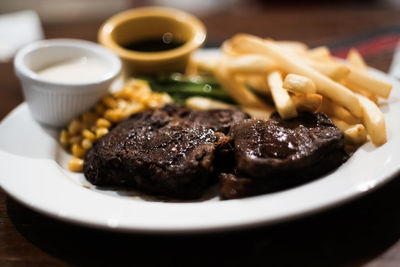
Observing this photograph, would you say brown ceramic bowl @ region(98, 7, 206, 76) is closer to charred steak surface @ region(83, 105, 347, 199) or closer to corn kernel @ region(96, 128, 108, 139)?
corn kernel @ region(96, 128, 108, 139)

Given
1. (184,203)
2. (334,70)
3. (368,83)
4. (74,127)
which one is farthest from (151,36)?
(184,203)

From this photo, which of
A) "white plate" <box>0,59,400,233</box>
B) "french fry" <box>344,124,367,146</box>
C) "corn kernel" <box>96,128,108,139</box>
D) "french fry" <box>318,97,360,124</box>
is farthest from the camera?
"corn kernel" <box>96,128,108,139</box>

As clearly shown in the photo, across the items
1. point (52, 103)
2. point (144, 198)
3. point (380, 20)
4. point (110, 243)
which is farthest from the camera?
point (380, 20)

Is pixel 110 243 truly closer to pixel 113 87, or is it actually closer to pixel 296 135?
pixel 296 135

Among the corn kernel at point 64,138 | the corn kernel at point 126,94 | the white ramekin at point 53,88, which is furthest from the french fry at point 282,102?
the corn kernel at point 64,138

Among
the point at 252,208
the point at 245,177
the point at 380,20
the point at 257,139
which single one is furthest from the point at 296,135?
the point at 380,20

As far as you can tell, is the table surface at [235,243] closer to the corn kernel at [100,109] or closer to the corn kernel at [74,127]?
the corn kernel at [74,127]

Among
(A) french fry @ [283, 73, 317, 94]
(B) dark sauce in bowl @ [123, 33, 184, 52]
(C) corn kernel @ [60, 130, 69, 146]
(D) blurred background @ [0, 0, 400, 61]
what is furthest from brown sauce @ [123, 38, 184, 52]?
(A) french fry @ [283, 73, 317, 94]
